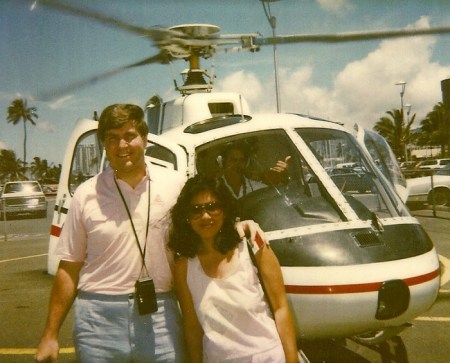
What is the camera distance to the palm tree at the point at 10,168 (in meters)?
80.6

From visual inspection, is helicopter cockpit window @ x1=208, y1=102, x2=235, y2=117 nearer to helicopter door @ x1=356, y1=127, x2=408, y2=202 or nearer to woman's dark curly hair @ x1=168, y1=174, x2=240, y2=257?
Answer: helicopter door @ x1=356, y1=127, x2=408, y2=202

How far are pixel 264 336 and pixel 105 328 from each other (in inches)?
30.6

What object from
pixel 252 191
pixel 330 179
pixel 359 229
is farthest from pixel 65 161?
pixel 359 229

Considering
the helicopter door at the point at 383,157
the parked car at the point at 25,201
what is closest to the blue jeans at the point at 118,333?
the helicopter door at the point at 383,157

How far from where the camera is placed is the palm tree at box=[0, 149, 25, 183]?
80625 millimetres

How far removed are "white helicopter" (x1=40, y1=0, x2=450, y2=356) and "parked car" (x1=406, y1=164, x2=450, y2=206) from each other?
10.8m

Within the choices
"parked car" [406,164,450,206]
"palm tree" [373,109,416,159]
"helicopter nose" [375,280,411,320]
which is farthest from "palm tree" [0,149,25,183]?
"helicopter nose" [375,280,411,320]

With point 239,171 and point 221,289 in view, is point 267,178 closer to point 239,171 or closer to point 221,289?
point 239,171

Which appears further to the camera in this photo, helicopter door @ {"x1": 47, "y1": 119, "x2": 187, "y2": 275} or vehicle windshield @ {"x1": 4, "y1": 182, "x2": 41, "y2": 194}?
vehicle windshield @ {"x1": 4, "y1": 182, "x2": 41, "y2": 194}

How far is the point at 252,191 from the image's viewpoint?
4145mm

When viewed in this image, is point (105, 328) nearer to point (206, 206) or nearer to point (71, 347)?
point (206, 206)

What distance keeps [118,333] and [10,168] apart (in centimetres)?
8678

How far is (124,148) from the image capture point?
99.9 inches

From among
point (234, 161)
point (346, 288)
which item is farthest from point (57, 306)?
point (234, 161)
